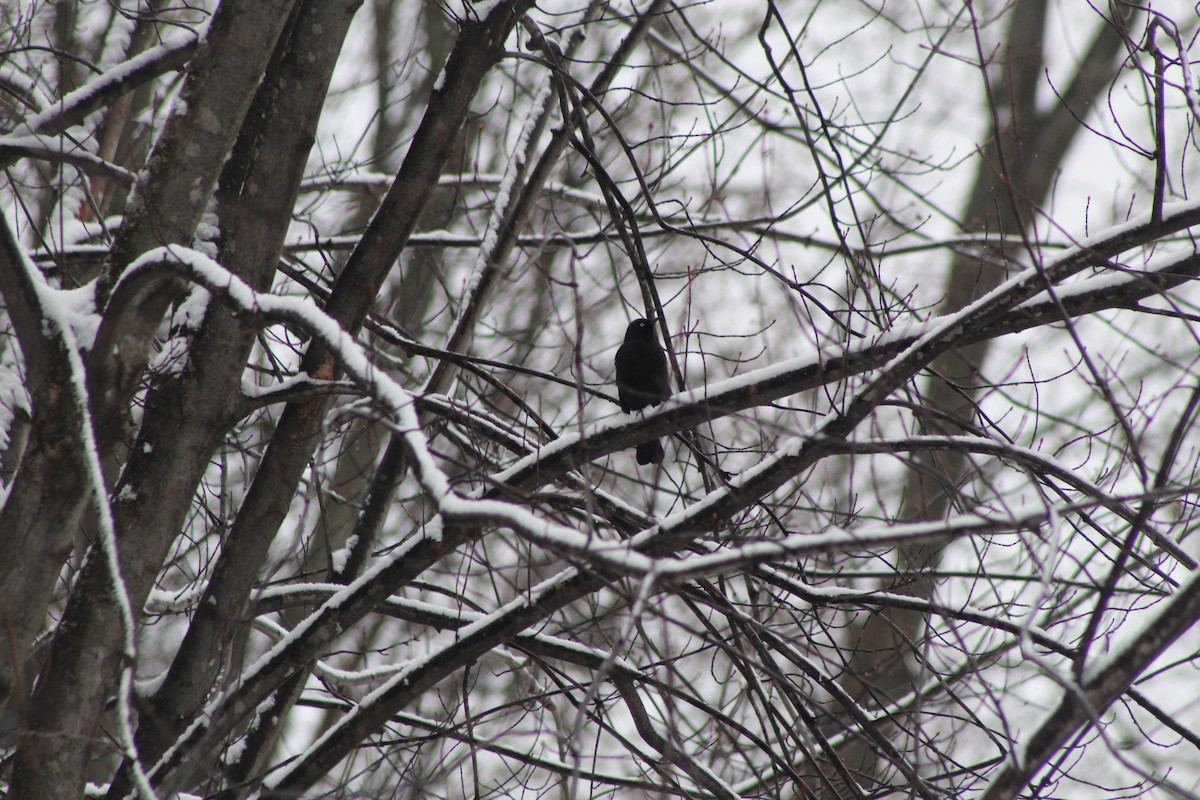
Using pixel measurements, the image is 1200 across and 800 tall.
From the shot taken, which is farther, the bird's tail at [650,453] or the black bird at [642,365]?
the black bird at [642,365]

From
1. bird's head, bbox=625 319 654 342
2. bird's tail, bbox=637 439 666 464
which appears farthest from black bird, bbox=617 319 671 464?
bird's tail, bbox=637 439 666 464

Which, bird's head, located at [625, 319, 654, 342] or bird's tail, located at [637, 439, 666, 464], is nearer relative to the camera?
bird's tail, located at [637, 439, 666, 464]

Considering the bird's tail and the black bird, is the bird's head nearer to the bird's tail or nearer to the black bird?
the black bird

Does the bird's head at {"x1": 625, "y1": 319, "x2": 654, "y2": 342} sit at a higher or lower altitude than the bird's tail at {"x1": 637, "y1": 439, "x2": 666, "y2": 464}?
higher

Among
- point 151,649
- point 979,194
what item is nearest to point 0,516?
point 151,649

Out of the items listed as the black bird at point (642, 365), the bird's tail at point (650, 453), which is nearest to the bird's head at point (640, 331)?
the black bird at point (642, 365)

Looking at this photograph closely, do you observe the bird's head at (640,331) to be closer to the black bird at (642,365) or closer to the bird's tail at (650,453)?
the black bird at (642,365)

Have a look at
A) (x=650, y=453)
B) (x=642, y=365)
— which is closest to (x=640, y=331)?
(x=642, y=365)

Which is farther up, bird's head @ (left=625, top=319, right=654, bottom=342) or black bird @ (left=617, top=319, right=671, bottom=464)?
bird's head @ (left=625, top=319, right=654, bottom=342)

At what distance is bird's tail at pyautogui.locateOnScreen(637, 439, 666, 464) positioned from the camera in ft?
13.5

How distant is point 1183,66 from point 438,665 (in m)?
2.41

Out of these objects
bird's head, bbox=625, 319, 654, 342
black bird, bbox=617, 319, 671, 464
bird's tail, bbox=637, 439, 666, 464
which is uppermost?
bird's head, bbox=625, 319, 654, 342

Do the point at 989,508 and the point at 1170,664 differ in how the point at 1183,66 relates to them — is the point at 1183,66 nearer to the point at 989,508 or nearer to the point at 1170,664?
the point at 989,508

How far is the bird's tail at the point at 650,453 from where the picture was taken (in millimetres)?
4102
